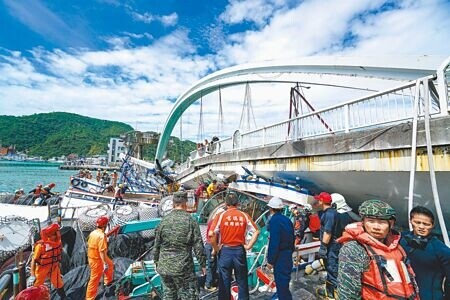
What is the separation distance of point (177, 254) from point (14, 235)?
668cm

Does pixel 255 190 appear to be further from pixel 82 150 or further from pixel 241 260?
pixel 82 150

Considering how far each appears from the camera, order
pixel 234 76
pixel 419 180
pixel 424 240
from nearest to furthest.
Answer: pixel 424 240 → pixel 419 180 → pixel 234 76

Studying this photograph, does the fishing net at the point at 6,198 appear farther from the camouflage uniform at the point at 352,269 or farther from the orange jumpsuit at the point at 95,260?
the camouflage uniform at the point at 352,269

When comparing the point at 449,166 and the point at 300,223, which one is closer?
the point at 449,166

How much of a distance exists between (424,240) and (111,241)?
746cm

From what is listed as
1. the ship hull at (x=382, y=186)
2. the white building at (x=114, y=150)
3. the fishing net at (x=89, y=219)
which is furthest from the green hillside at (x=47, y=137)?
the ship hull at (x=382, y=186)

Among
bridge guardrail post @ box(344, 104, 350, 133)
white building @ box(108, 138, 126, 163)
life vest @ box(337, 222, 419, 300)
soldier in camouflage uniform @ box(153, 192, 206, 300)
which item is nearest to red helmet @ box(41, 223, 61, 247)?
soldier in camouflage uniform @ box(153, 192, 206, 300)

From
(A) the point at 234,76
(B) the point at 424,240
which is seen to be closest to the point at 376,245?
(B) the point at 424,240

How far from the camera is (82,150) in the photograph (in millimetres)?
141125

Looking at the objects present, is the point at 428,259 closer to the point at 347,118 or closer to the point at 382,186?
the point at 382,186

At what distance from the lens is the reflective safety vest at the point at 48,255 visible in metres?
4.47

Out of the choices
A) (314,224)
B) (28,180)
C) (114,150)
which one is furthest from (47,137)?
(314,224)

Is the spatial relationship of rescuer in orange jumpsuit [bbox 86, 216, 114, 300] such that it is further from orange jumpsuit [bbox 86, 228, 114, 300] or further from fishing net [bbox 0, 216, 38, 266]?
fishing net [bbox 0, 216, 38, 266]

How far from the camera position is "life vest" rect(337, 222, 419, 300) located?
169cm
